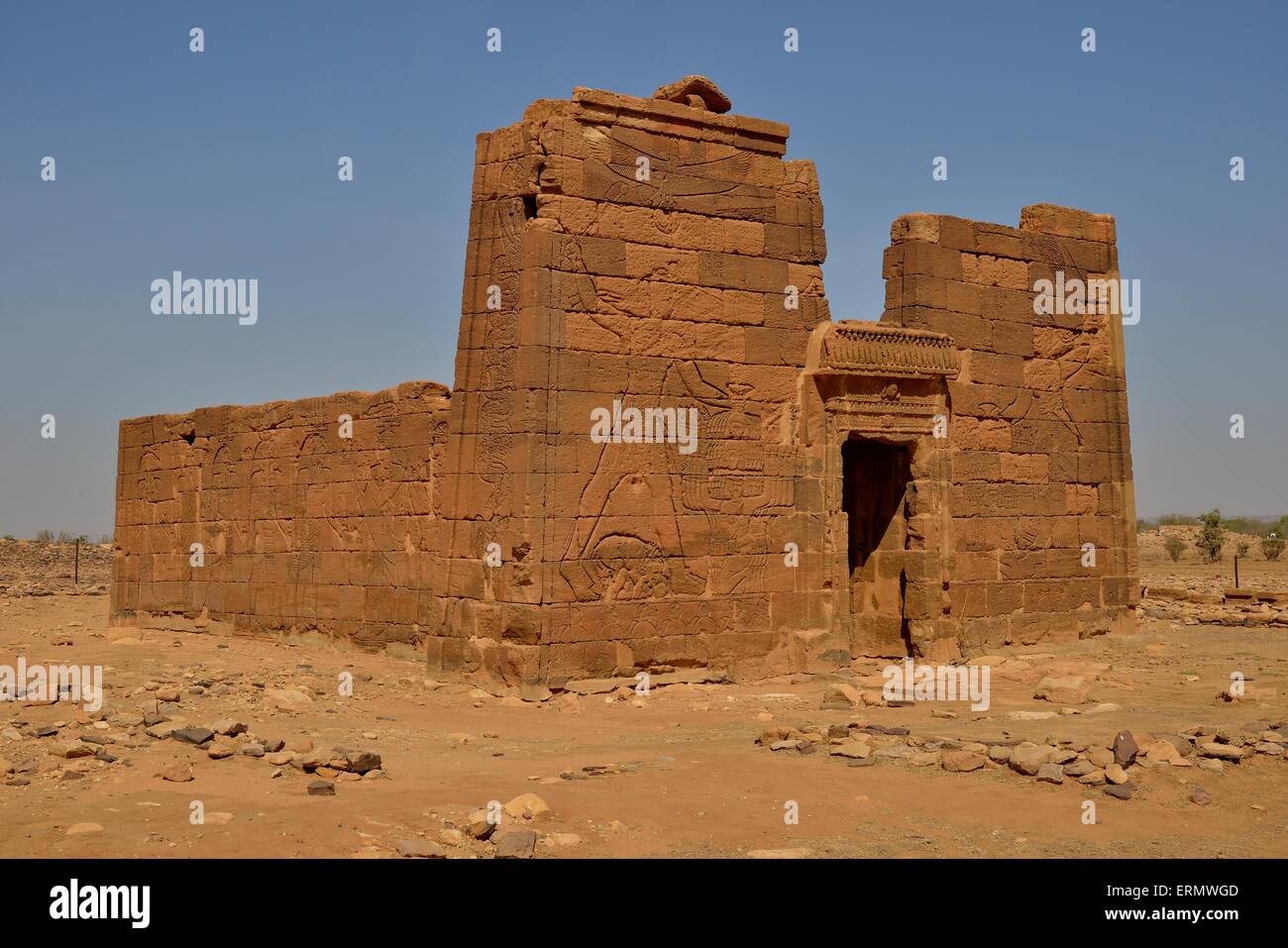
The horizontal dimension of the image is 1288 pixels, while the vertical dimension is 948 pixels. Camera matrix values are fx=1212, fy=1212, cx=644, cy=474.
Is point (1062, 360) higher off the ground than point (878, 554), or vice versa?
point (1062, 360)

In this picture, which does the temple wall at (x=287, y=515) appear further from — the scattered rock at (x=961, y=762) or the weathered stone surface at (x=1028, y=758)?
the weathered stone surface at (x=1028, y=758)

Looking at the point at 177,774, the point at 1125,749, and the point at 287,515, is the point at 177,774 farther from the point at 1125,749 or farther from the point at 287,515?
the point at 287,515

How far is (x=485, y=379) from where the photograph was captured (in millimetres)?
11516

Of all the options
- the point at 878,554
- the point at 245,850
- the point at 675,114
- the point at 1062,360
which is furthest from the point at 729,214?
the point at 245,850

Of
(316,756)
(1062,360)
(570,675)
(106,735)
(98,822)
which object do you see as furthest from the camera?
(1062,360)

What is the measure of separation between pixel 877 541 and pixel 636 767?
6683 mm

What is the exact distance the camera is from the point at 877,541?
14094 millimetres

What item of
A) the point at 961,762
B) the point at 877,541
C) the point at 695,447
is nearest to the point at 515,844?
the point at 961,762

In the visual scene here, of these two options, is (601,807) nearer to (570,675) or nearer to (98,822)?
(98,822)

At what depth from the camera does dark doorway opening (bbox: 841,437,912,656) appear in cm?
1383

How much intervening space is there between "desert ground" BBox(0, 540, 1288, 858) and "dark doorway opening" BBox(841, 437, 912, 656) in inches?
48.0

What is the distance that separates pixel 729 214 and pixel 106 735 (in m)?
7.54

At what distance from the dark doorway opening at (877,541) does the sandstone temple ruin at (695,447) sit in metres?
0.03
